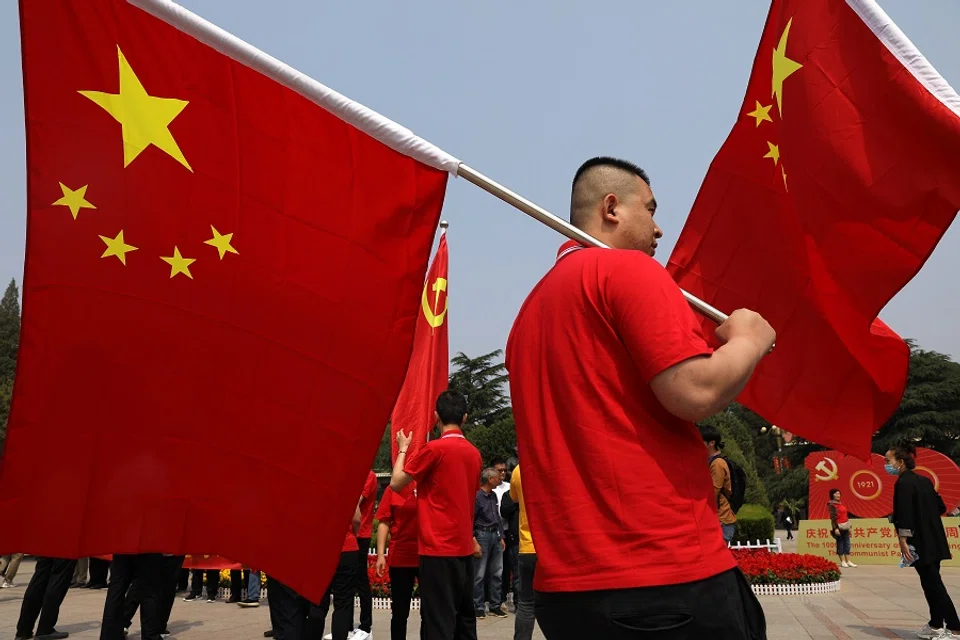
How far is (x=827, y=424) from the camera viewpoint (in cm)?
429

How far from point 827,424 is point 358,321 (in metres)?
2.45

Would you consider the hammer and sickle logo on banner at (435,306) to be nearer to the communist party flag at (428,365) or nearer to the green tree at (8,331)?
the communist party flag at (428,365)

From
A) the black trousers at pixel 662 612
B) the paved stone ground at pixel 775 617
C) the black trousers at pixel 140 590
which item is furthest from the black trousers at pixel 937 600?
the black trousers at pixel 662 612

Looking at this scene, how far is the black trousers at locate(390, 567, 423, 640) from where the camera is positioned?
663cm

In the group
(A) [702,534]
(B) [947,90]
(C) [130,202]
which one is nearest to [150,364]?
(C) [130,202]

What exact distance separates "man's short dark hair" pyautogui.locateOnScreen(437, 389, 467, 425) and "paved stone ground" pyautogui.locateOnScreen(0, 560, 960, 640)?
3815mm

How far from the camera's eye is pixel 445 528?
6062 mm

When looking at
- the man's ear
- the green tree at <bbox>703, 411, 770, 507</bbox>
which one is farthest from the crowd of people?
the green tree at <bbox>703, 411, 770, 507</bbox>

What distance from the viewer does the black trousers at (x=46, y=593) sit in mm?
8469

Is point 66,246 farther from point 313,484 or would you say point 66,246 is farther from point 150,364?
point 313,484

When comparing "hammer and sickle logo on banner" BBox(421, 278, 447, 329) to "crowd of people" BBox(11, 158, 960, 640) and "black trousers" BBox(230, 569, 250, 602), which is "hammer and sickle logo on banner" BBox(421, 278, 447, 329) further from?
"crowd of people" BBox(11, 158, 960, 640)

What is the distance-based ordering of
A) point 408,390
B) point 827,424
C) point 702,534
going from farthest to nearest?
point 408,390 < point 827,424 < point 702,534

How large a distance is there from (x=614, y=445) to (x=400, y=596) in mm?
5080

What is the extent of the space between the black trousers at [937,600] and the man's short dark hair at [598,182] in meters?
7.48
